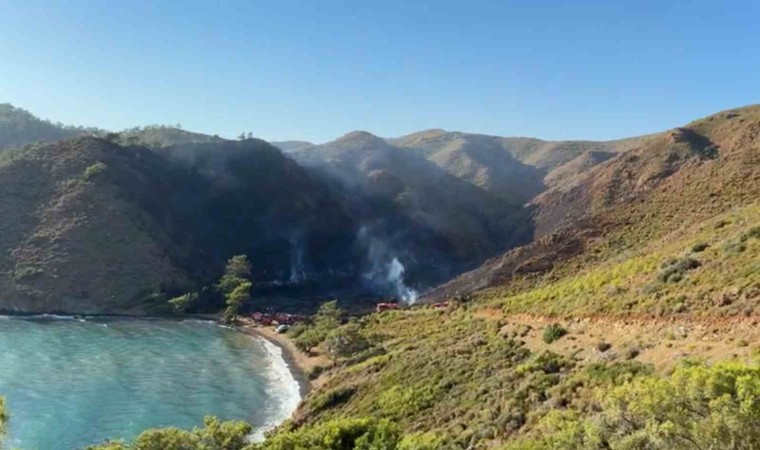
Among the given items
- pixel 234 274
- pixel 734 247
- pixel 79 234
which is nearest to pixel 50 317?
pixel 79 234

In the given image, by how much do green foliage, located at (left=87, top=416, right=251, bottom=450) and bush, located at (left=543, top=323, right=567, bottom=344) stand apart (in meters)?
13.9

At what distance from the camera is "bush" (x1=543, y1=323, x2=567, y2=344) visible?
2688 centimetres

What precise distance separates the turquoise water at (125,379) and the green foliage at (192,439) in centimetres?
1311

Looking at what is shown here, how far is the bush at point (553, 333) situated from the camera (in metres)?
26.9

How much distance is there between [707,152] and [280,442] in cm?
6975

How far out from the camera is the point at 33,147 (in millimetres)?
96000

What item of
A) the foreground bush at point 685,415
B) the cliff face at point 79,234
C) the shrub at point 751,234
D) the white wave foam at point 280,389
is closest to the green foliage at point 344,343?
the white wave foam at point 280,389

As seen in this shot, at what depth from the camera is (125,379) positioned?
4550cm

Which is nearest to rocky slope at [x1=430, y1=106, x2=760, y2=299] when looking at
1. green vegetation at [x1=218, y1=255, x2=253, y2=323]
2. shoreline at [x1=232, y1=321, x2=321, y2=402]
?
shoreline at [x1=232, y1=321, x2=321, y2=402]

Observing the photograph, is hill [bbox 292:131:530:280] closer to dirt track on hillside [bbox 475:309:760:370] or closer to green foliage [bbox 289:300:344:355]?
green foliage [bbox 289:300:344:355]

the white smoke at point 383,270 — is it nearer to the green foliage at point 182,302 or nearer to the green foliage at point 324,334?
the green foliage at point 324,334

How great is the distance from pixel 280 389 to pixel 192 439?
2326cm

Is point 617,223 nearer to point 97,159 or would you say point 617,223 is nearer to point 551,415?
point 551,415

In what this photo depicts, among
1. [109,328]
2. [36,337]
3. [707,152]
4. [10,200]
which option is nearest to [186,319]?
[109,328]
